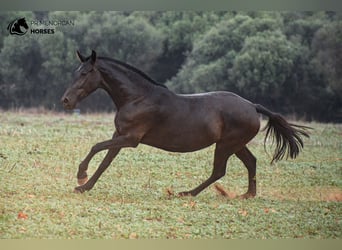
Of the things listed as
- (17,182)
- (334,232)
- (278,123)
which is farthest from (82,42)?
(334,232)

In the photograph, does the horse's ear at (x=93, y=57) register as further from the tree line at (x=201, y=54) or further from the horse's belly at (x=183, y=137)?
the horse's belly at (x=183, y=137)

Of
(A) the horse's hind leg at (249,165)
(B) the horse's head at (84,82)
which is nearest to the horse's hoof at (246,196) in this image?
(A) the horse's hind leg at (249,165)

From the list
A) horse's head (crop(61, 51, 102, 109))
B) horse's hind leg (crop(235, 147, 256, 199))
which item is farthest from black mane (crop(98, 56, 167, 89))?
horse's hind leg (crop(235, 147, 256, 199))

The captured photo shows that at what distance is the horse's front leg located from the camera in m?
7.00

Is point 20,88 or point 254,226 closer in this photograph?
point 254,226

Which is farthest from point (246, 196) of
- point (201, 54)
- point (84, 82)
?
point (84, 82)

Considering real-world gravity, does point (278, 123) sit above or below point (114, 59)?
below

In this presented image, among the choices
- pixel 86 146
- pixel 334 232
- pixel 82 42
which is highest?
pixel 82 42

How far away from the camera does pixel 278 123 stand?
736 centimetres

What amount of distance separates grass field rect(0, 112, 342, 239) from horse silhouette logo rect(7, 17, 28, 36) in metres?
0.81

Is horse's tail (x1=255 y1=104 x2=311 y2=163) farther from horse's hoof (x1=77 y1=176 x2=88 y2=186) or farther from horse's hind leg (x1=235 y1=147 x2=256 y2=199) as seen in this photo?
horse's hoof (x1=77 y1=176 x2=88 y2=186)

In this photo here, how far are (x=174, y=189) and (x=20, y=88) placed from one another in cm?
182

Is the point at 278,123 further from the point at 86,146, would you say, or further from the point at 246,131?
the point at 86,146

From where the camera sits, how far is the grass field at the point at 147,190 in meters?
6.93
